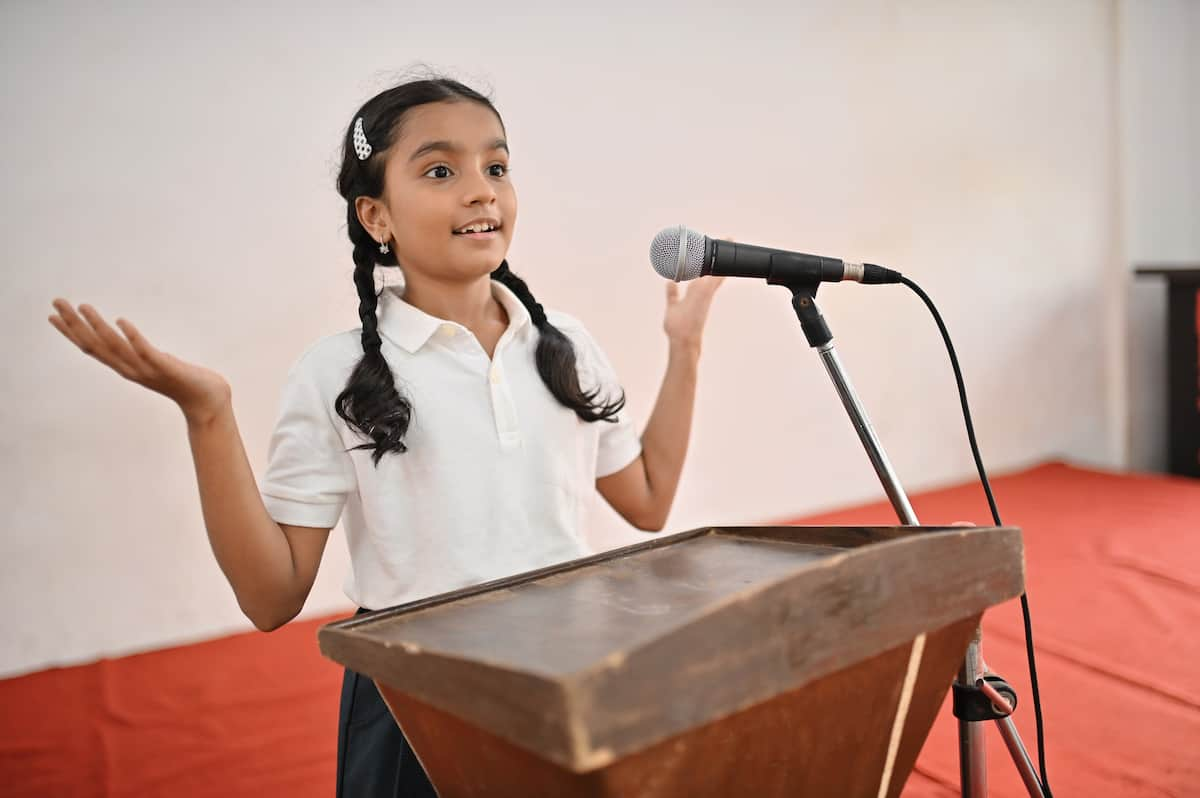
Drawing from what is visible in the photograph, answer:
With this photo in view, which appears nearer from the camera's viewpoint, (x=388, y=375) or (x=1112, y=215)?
(x=388, y=375)

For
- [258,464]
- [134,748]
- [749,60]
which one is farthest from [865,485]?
[134,748]

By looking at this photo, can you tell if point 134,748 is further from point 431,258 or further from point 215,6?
point 215,6

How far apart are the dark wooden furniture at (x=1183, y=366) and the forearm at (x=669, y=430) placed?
3.15 m

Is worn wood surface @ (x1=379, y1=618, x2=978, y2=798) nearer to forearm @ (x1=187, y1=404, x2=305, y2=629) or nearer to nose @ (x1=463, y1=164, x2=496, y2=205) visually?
forearm @ (x1=187, y1=404, x2=305, y2=629)

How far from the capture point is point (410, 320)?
1199 millimetres

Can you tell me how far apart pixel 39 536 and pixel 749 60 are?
2473 mm

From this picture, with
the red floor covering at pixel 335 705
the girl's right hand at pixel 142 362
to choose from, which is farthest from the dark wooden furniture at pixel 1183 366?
the girl's right hand at pixel 142 362

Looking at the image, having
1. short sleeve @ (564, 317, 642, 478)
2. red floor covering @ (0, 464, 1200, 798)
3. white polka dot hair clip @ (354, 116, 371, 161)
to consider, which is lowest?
red floor covering @ (0, 464, 1200, 798)

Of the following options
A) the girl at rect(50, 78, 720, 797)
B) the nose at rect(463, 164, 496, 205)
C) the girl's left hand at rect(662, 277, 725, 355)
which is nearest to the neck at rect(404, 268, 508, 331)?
the girl at rect(50, 78, 720, 797)

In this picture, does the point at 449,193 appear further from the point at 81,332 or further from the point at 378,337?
the point at 81,332

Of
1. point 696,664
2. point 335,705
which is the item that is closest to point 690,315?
point 696,664

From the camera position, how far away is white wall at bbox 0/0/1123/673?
7.78ft

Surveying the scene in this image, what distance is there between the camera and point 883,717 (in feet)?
2.34

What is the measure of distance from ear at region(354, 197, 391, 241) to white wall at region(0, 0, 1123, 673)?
4.54ft
